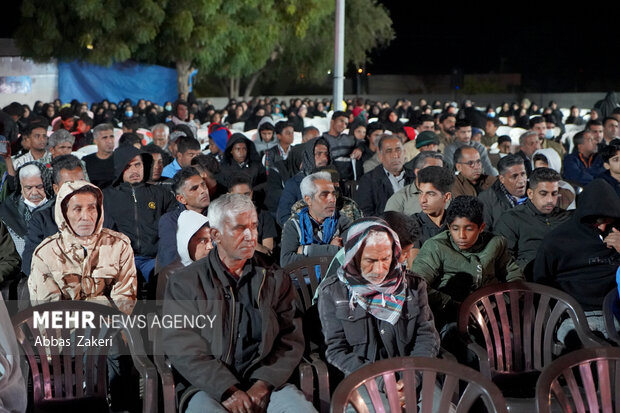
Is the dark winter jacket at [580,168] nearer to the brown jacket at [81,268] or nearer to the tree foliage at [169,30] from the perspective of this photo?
the brown jacket at [81,268]

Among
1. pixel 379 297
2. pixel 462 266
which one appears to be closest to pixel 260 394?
pixel 379 297

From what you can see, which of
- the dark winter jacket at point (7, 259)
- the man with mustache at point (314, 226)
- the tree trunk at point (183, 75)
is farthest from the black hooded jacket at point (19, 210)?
the tree trunk at point (183, 75)

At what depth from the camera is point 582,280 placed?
4.92m

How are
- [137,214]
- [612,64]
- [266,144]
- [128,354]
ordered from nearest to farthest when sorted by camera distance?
[128,354]
[137,214]
[266,144]
[612,64]

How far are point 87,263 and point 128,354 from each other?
0.68 metres

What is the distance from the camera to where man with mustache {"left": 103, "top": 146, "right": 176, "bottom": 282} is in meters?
6.22

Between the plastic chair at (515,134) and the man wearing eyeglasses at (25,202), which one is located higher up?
the plastic chair at (515,134)

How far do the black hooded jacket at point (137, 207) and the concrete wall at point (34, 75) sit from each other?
826 inches

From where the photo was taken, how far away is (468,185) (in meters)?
7.29

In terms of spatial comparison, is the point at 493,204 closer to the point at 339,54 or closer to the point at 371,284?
the point at 371,284

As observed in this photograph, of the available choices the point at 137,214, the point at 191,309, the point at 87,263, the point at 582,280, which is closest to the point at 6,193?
the point at 137,214

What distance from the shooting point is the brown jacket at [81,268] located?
4.51 m

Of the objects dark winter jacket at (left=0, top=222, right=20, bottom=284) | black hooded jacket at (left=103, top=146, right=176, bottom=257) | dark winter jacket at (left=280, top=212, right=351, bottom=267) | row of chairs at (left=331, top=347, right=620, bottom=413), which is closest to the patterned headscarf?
row of chairs at (left=331, top=347, right=620, bottom=413)

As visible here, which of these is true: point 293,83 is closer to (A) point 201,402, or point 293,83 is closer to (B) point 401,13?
(B) point 401,13
